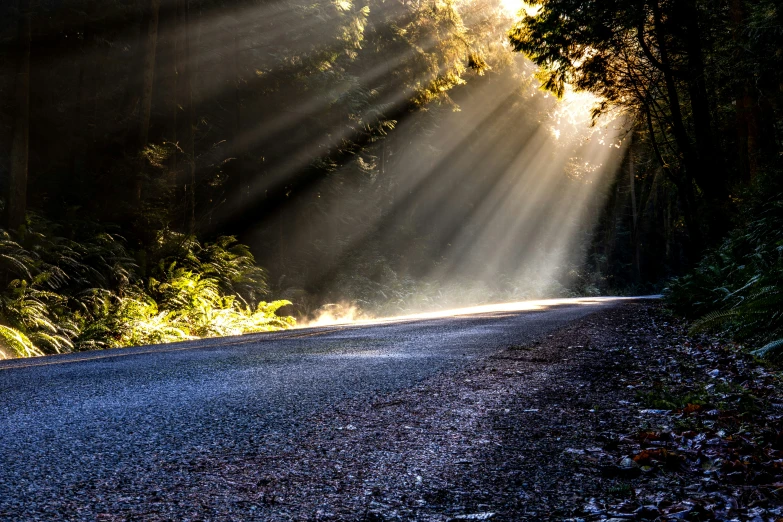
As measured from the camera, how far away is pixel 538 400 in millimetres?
4258

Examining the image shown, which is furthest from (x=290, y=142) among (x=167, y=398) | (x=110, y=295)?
(x=167, y=398)

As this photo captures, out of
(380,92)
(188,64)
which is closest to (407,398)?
(188,64)

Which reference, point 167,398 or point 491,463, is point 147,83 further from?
point 491,463

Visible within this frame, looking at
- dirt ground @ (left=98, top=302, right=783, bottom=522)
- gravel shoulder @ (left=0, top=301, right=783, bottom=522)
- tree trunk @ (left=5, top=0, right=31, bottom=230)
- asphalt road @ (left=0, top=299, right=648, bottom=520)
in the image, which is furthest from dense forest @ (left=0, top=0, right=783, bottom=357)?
asphalt road @ (left=0, top=299, right=648, bottom=520)

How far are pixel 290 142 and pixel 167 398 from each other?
17.8 meters

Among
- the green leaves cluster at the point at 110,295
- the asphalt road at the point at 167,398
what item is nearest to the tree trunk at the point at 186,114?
the green leaves cluster at the point at 110,295

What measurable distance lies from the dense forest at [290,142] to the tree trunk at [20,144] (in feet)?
0.13

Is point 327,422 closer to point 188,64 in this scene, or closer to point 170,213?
point 170,213

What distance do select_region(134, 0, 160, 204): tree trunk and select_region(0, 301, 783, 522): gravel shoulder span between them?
1249 cm

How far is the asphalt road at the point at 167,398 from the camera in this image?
271 cm

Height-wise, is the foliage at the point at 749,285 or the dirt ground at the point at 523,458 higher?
the foliage at the point at 749,285

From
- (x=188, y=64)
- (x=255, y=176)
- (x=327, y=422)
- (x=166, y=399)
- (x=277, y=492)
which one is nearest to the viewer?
(x=277, y=492)

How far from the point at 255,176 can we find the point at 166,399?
693 inches

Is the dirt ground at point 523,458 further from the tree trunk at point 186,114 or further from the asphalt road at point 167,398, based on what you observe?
the tree trunk at point 186,114
